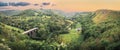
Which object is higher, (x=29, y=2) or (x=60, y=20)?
(x=29, y=2)

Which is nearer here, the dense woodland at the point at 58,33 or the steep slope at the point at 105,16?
the dense woodland at the point at 58,33

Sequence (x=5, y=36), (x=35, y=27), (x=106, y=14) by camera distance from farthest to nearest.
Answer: (x=106, y=14), (x=35, y=27), (x=5, y=36)

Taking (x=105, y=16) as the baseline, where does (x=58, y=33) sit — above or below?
below

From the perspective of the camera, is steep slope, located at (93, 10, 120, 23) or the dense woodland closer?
the dense woodland

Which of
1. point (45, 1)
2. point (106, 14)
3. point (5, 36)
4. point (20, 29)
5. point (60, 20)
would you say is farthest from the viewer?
point (60, 20)

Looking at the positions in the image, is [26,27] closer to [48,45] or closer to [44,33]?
[44,33]

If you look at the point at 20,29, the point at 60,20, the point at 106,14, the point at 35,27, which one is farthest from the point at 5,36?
the point at 60,20

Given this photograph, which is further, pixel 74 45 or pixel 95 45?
pixel 74 45

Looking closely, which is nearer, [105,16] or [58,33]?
[58,33]
